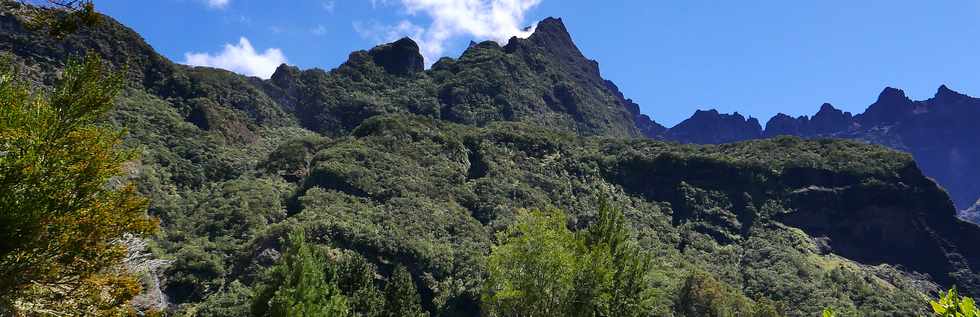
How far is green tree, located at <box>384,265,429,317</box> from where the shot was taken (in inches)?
1299

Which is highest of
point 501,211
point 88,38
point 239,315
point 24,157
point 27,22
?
point 88,38

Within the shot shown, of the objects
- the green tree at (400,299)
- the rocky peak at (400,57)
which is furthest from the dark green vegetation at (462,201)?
the rocky peak at (400,57)

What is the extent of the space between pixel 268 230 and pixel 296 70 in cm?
12061

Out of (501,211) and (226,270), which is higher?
(501,211)

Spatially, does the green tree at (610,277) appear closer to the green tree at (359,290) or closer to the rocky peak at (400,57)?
the green tree at (359,290)

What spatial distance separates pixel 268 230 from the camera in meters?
64.9

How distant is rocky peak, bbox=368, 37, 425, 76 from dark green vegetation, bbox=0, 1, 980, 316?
78.9ft

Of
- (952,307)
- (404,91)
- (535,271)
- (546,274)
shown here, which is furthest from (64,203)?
(404,91)

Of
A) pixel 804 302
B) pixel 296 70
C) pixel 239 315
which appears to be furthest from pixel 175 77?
pixel 804 302

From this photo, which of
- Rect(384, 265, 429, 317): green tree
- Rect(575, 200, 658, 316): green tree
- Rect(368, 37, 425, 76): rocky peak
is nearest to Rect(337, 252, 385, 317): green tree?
Rect(384, 265, 429, 317): green tree

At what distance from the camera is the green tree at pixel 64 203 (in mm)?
12141

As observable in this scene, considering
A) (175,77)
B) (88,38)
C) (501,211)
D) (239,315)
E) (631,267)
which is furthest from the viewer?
(175,77)

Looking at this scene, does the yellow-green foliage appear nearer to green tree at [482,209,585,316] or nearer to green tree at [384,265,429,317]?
green tree at [482,209,585,316]

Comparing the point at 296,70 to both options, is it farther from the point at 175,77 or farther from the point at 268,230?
the point at 268,230
